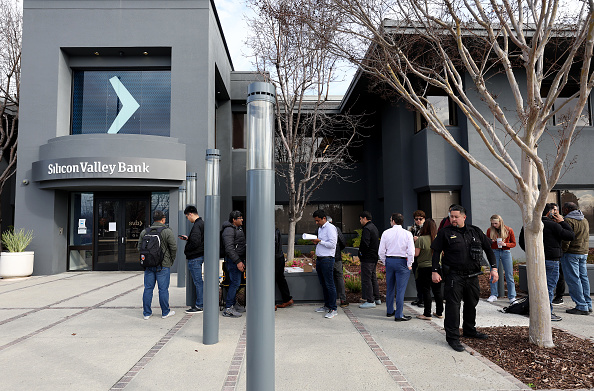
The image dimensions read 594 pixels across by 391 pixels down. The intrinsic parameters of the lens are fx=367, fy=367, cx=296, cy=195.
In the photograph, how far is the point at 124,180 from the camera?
12.7 m

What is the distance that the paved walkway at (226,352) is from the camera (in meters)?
3.95

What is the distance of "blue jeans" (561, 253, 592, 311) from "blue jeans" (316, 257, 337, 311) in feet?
14.1

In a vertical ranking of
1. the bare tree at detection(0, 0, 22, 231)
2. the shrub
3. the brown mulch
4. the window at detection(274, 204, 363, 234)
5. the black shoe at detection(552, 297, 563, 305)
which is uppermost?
the bare tree at detection(0, 0, 22, 231)

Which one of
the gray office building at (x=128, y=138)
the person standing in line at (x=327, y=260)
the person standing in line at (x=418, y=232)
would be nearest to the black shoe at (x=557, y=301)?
the person standing in line at (x=418, y=232)

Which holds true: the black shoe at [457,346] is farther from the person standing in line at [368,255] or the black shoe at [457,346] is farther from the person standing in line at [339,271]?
the person standing in line at [339,271]

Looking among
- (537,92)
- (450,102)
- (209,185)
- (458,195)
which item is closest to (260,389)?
(209,185)

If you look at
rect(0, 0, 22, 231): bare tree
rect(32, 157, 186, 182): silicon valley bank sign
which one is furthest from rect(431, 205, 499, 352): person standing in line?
rect(0, 0, 22, 231): bare tree

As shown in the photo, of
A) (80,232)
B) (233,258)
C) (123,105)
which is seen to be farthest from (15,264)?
(233,258)

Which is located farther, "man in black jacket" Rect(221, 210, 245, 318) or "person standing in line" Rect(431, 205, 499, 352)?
"man in black jacket" Rect(221, 210, 245, 318)

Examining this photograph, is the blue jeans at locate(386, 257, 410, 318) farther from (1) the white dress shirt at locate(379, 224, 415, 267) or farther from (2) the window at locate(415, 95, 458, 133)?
(2) the window at locate(415, 95, 458, 133)

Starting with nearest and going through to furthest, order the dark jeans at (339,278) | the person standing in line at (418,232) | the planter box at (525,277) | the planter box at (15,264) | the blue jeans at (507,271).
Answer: the person standing in line at (418,232), the dark jeans at (339,278), the blue jeans at (507,271), the planter box at (525,277), the planter box at (15,264)

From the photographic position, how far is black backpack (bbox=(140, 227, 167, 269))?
652cm

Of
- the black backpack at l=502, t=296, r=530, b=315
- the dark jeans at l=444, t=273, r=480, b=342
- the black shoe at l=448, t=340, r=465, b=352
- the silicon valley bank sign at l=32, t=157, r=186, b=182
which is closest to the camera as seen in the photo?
the black shoe at l=448, t=340, r=465, b=352

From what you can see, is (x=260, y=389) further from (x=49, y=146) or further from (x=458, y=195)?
(x=49, y=146)
